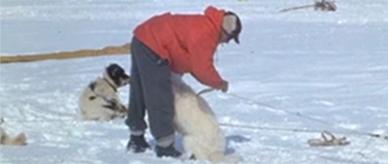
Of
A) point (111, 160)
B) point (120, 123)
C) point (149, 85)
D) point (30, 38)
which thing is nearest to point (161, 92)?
point (149, 85)

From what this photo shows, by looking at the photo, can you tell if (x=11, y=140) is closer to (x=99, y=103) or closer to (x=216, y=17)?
(x=99, y=103)

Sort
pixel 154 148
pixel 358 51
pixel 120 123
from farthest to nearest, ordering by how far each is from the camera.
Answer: pixel 358 51
pixel 120 123
pixel 154 148

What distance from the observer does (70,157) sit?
750 cm

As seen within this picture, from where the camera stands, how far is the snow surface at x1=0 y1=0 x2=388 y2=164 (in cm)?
800

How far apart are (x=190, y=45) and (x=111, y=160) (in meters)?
0.99

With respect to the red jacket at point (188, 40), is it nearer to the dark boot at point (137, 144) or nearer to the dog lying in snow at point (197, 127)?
the dog lying in snow at point (197, 127)

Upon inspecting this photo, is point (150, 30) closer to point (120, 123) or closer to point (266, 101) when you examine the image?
point (120, 123)

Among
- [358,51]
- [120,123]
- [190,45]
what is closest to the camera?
[190,45]

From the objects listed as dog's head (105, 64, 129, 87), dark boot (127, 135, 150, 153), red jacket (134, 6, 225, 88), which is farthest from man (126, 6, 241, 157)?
dog's head (105, 64, 129, 87)

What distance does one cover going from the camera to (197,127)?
24.2ft

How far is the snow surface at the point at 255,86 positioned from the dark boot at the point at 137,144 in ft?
0.38

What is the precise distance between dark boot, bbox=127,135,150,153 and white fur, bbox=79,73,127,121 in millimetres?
1785

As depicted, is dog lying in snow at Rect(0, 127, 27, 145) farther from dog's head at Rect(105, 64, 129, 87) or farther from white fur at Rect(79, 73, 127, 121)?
dog's head at Rect(105, 64, 129, 87)

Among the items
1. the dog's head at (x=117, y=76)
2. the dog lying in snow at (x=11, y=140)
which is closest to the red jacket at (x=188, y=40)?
the dog lying in snow at (x=11, y=140)
